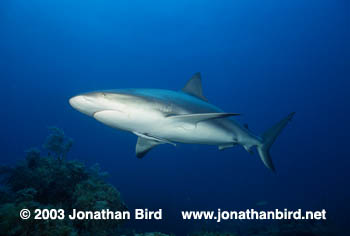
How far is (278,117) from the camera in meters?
114

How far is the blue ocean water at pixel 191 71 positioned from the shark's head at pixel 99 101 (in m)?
63.2

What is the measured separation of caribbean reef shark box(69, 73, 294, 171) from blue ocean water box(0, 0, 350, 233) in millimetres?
61116

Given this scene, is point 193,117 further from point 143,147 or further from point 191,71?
point 191,71

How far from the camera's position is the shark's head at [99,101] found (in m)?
2.51

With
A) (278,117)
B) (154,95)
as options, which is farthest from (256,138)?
(278,117)

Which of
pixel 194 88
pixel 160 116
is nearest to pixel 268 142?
pixel 194 88

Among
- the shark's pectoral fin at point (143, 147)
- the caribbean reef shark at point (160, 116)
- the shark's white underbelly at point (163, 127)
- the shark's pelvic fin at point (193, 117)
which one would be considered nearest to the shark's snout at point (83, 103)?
the caribbean reef shark at point (160, 116)

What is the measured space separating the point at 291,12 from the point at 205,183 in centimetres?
7321

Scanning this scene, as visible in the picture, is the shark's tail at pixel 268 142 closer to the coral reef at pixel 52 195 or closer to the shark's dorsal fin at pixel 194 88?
the shark's dorsal fin at pixel 194 88

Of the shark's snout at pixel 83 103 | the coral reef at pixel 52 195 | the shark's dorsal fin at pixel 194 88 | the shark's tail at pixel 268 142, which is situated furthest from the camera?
the shark's tail at pixel 268 142

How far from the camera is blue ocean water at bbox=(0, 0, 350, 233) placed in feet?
248

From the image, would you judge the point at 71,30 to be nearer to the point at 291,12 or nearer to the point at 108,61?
the point at 108,61

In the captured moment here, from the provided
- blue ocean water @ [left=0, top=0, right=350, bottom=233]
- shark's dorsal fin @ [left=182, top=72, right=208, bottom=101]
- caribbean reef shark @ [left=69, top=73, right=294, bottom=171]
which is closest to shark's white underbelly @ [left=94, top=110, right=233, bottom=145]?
caribbean reef shark @ [left=69, top=73, right=294, bottom=171]

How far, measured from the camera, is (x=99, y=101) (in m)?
2.59
